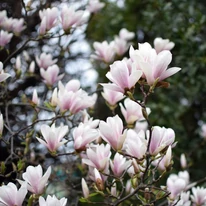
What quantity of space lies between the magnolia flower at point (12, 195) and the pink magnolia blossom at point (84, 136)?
0.19 meters

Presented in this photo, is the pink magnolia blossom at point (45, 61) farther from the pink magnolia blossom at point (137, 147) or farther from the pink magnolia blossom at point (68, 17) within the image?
the pink magnolia blossom at point (137, 147)

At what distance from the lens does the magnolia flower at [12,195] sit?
2.36 feet

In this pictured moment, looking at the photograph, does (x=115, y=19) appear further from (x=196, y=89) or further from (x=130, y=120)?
(x=130, y=120)

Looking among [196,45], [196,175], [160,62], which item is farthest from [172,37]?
[160,62]

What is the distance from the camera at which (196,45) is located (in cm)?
205

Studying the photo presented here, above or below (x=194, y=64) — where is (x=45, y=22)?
above

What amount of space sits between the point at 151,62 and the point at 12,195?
0.40m

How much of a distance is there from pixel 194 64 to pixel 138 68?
1.38 meters

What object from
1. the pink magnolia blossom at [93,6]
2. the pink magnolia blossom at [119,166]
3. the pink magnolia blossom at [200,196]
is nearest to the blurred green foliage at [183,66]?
the pink magnolia blossom at [93,6]

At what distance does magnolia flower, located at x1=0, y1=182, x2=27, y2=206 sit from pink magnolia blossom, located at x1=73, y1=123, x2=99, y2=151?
192 millimetres

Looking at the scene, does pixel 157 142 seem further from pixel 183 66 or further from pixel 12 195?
pixel 183 66

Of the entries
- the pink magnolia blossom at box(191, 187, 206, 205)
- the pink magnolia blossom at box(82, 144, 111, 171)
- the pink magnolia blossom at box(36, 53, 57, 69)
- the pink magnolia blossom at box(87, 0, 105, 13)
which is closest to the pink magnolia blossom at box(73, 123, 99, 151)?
the pink magnolia blossom at box(82, 144, 111, 171)

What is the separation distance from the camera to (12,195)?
725mm

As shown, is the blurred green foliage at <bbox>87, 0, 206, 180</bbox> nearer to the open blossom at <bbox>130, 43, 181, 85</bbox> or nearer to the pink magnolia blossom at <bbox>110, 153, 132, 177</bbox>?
the pink magnolia blossom at <bbox>110, 153, 132, 177</bbox>
